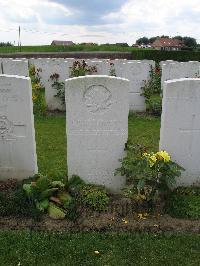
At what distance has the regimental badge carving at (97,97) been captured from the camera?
19.0 ft

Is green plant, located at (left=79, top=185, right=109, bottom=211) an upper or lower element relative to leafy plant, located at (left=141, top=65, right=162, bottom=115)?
lower

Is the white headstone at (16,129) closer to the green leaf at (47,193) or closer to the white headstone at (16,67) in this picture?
the green leaf at (47,193)

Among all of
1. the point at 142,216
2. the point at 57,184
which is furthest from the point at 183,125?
the point at 57,184

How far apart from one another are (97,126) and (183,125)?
1277 mm

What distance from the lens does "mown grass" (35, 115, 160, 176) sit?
7.63 metres

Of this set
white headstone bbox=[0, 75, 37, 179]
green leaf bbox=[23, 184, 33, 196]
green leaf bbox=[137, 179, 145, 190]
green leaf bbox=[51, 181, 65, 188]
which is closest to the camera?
green leaf bbox=[137, 179, 145, 190]

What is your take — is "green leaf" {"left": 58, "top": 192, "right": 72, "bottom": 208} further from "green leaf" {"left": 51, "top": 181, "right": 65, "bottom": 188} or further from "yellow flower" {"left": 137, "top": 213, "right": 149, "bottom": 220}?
"yellow flower" {"left": 137, "top": 213, "right": 149, "bottom": 220}

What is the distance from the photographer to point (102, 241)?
481cm

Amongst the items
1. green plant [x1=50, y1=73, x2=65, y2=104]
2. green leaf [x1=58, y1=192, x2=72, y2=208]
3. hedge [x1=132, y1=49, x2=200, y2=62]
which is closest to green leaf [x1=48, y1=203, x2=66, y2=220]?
green leaf [x1=58, y1=192, x2=72, y2=208]

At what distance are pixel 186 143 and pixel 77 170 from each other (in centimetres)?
171

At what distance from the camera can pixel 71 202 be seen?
5531 mm

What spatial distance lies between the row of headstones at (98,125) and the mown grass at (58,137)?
0.77 metres

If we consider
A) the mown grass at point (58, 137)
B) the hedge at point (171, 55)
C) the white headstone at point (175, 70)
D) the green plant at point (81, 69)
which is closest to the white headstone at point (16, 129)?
the mown grass at point (58, 137)

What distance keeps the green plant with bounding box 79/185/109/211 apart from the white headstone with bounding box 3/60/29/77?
757 cm
